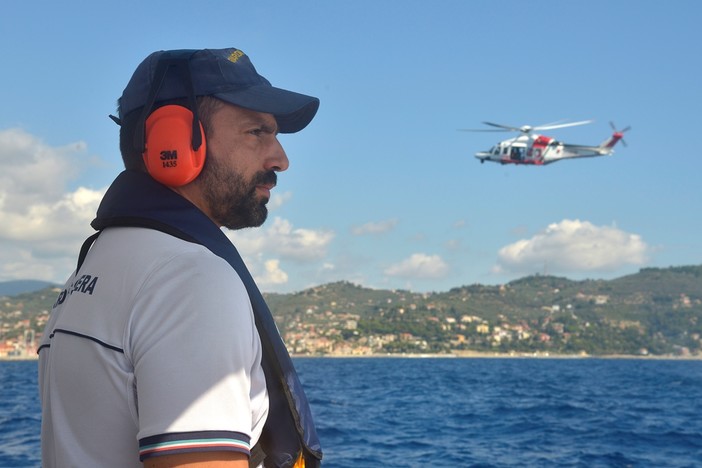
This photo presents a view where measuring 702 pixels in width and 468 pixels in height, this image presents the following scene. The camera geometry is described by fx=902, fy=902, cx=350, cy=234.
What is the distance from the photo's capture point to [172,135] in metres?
1.67

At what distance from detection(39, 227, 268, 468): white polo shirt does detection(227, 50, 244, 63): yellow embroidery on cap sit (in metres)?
0.39

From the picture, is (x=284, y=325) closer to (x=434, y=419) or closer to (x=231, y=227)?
(x=434, y=419)

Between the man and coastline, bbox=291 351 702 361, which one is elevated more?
the man

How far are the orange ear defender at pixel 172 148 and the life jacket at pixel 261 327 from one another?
3 cm

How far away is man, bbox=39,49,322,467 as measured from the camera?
130cm

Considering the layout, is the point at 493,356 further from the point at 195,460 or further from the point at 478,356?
the point at 195,460

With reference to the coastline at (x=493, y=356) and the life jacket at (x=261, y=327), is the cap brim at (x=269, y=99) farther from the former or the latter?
the coastline at (x=493, y=356)

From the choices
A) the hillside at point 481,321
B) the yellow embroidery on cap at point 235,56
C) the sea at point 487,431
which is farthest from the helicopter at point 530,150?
the hillside at point 481,321

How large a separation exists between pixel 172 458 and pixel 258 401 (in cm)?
21

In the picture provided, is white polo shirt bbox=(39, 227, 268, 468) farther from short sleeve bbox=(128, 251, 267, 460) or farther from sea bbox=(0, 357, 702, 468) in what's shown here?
sea bbox=(0, 357, 702, 468)

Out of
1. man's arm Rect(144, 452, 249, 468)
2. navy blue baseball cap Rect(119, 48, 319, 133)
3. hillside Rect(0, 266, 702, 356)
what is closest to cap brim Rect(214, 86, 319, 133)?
navy blue baseball cap Rect(119, 48, 319, 133)

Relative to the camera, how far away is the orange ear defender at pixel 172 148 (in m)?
1.64

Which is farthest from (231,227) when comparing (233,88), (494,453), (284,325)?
(284,325)

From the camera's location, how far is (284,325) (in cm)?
15288
